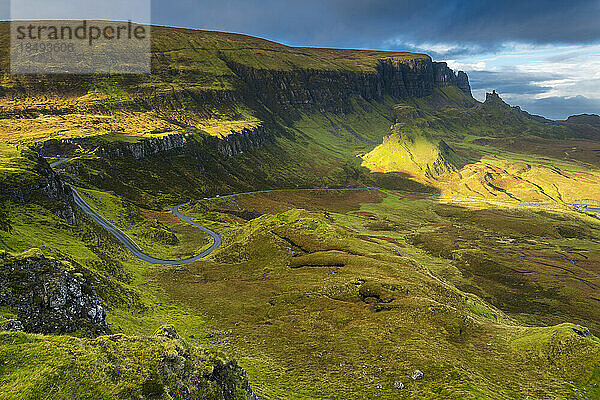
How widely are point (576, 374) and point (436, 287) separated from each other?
34.5 metres

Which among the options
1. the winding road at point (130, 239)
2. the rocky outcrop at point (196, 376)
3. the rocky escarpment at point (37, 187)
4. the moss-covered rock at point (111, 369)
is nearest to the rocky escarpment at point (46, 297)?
the moss-covered rock at point (111, 369)

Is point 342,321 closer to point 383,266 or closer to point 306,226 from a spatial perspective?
point 383,266

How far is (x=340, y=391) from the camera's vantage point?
38438 mm

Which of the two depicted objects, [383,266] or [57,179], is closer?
[383,266]

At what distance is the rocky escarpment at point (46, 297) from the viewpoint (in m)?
29.2

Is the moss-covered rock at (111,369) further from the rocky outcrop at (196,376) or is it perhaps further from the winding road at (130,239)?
the winding road at (130,239)

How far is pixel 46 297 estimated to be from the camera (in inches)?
1220

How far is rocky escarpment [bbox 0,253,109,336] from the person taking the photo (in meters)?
29.2

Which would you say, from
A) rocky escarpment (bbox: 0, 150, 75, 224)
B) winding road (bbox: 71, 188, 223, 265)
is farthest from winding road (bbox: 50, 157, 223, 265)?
rocky escarpment (bbox: 0, 150, 75, 224)

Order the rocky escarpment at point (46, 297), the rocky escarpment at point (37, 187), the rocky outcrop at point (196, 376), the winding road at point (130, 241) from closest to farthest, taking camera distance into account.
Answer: the rocky outcrop at point (196, 376) → the rocky escarpment at point (46, 297) → the rocky escarpment at point (37, 187) → the winding road at point (130, 241)

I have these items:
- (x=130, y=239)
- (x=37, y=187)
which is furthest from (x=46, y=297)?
(x=130, y=239)

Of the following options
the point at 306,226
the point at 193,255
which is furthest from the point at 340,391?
the point at 193,255

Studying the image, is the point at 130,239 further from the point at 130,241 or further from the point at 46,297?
the point at 46,297

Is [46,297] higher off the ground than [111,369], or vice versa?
[46,297]
